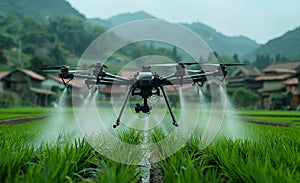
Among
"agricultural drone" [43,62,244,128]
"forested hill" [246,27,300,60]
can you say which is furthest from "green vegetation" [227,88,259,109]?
"agricultural drone" [43,62,244,128]

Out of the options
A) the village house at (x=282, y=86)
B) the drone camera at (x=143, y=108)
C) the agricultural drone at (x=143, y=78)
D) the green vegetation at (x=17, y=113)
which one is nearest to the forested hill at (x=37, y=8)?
the village house at (x=282, y=86)

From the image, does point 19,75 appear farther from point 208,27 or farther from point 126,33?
point 208,27

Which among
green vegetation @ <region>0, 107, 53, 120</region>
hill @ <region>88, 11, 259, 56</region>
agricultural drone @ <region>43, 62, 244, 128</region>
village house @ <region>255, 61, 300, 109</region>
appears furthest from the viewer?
hill @ <region>88, 11, 259, 56</region>

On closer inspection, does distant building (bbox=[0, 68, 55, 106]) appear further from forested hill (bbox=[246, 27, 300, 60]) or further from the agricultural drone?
forested hill (bbox=[246, 27, 300, 60])

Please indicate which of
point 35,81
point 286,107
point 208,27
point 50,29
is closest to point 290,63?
point 286,107

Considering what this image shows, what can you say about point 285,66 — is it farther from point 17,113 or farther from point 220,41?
point 220,41

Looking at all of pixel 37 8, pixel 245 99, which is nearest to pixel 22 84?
pixel 245 99
